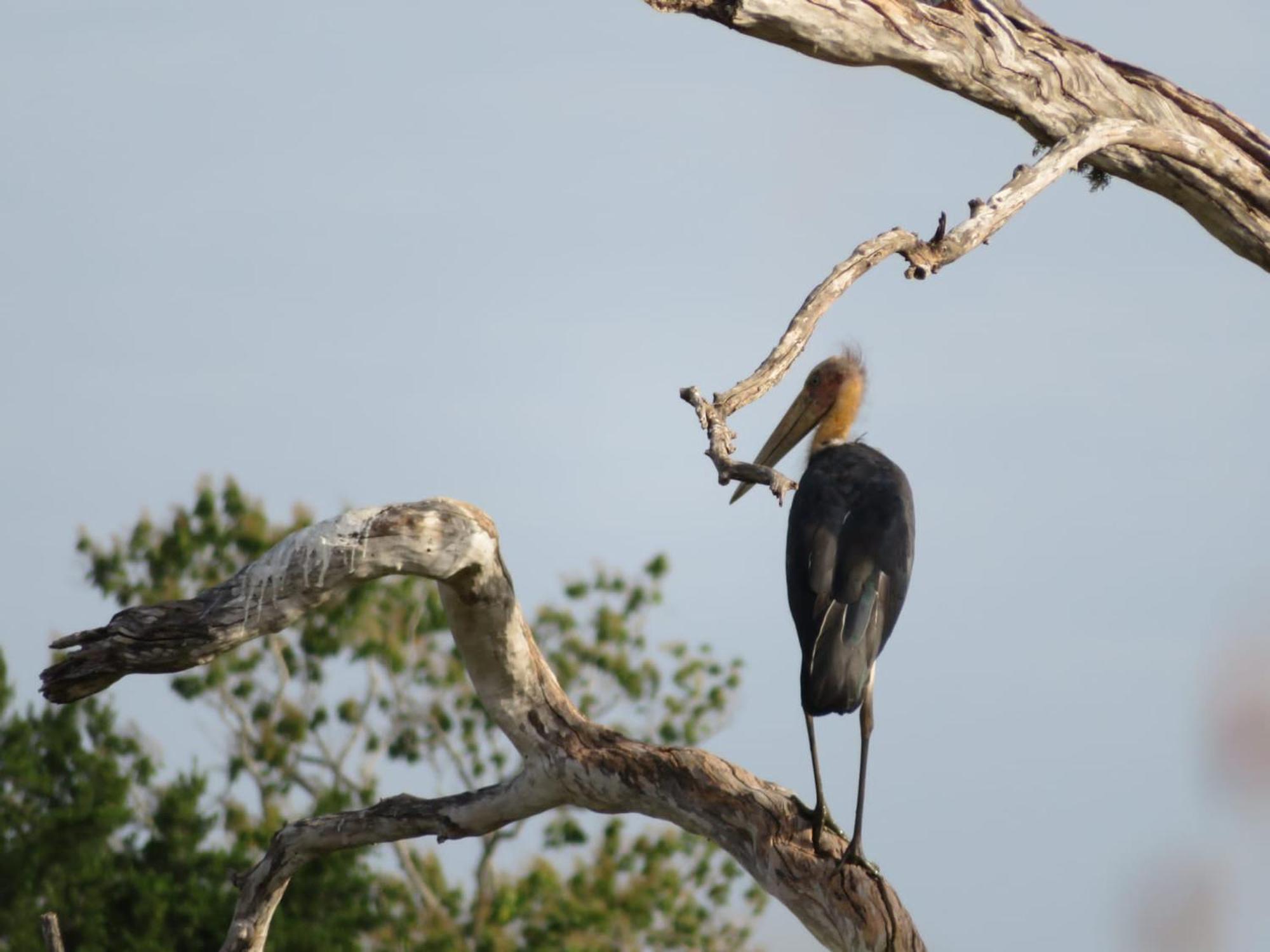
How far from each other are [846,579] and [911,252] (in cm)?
124

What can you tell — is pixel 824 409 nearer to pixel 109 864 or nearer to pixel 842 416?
pixel 842 416

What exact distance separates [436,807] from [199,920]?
26.9 feet

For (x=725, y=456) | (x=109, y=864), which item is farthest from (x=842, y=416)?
(x=109, y=864)

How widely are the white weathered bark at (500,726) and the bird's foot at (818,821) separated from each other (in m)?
0.01

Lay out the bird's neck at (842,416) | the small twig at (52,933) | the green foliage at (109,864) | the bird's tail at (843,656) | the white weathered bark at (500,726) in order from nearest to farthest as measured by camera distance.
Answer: the white weathered bark at (500,726)
the small twig at (52,933)
the bird's tail at (843,656)
the bird's neck at (842,416)
the green foliage at (109,864)

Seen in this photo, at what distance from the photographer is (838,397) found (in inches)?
301

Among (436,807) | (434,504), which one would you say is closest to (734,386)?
(434,504)

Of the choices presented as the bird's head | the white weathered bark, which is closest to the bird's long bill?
the bird's head

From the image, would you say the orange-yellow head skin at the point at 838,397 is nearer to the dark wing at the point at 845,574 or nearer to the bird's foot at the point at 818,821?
the dark wing at the point at 845,574

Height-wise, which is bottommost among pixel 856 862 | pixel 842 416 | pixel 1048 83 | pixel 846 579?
pixel 856 862

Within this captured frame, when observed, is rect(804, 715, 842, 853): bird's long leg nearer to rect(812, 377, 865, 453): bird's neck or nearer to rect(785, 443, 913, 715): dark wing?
rect(785, 443, 913, 715): dark wing

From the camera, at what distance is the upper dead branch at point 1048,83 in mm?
5520

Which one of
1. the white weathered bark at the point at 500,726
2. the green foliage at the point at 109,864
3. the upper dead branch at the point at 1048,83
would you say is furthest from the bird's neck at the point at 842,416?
the green foliage at the point at 109,864

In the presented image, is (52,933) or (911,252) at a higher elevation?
A: (911,252)
